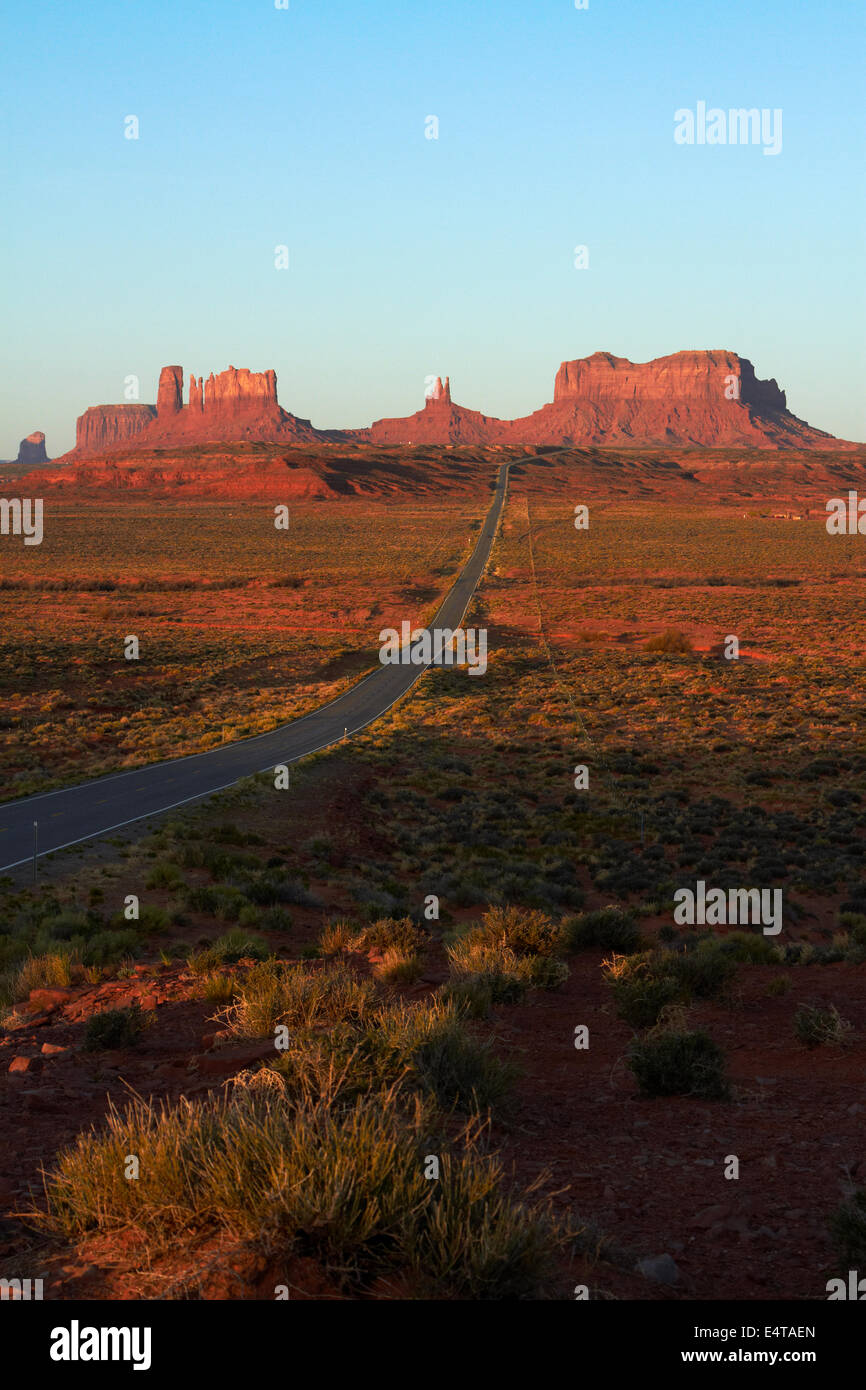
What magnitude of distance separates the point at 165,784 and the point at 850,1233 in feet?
80.2

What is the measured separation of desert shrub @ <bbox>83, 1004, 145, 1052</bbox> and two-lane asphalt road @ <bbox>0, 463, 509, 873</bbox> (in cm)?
1083

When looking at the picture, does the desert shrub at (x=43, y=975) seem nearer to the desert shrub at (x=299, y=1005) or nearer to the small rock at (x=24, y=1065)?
the small rock at (x=24, y=1065)

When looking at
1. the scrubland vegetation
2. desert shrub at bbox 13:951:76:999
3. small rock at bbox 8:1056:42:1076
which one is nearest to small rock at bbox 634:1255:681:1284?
the scrubland vegetation

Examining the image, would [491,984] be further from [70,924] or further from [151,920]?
[70,924]

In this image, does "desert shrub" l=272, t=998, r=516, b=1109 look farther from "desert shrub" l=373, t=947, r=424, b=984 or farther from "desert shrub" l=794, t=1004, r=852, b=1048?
"desert shrub" l=373, t=947, r=424, b=984

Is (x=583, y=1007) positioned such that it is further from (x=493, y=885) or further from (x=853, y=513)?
(x=853, y=513)

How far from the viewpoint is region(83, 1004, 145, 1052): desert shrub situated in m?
9.30

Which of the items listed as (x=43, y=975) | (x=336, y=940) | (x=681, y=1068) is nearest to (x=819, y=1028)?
(x=681, y=1068)

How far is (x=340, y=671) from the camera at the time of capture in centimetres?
5231

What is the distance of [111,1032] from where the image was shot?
936cm

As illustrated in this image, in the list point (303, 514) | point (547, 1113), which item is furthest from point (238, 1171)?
point (303, 514)

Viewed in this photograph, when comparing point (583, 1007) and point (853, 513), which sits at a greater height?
point (853, 513)
